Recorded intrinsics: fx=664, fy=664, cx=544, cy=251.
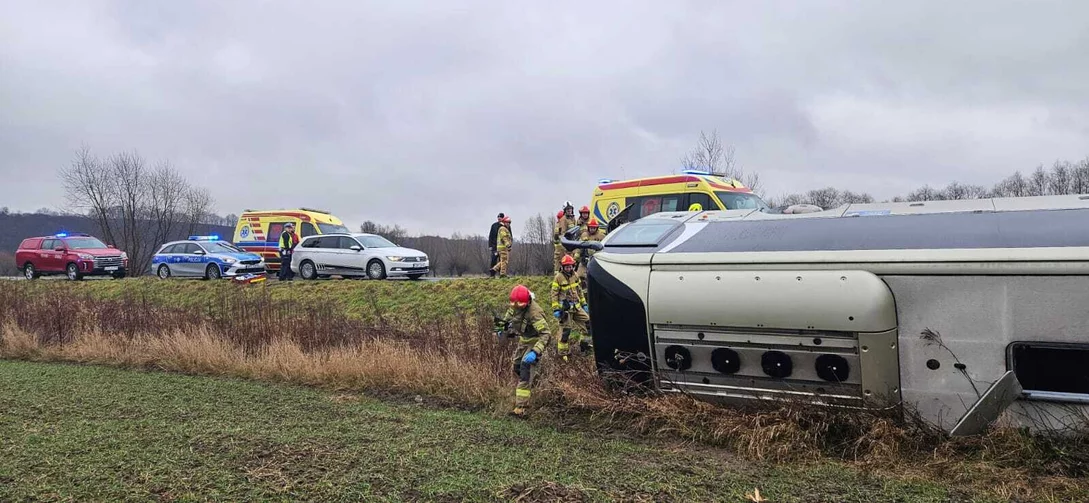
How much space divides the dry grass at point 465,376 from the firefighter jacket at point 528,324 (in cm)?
37

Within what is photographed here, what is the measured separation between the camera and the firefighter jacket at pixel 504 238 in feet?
54.2

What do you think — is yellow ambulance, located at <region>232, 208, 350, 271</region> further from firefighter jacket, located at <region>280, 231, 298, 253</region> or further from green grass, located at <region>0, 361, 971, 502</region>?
green grass, located at <region>0, 361, 971, 502</region>

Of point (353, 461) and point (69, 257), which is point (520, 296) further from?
point (69, 257)

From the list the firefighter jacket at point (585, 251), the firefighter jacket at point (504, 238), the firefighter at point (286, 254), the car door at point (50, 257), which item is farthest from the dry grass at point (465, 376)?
the car door at point (50, 257)

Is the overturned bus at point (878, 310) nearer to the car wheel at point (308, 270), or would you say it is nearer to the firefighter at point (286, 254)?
the car wheel at point (308, 270)

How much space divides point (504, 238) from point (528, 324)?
33.3 feet

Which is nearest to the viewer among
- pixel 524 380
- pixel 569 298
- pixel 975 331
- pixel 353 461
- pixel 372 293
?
pixel 975 331

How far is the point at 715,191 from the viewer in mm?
15375

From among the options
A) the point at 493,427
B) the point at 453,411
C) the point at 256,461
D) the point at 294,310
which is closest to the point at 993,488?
the point at 493,427

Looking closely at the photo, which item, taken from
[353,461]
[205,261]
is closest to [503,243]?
[205,261]

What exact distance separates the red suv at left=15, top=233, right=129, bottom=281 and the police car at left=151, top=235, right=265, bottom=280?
275cm

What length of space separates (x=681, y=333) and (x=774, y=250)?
922 mm

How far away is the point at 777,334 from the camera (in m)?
4.70

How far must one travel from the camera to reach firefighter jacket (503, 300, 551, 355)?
646 centimetres
